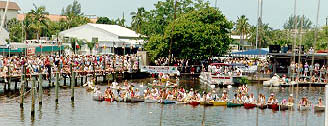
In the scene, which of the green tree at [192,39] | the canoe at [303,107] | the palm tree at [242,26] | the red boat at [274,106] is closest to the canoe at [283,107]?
the red boat at [274,106]

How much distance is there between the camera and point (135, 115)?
5122 cm

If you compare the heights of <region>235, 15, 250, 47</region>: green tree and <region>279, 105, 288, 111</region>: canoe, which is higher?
<region>235, 15, 250, 47</region>: green tree

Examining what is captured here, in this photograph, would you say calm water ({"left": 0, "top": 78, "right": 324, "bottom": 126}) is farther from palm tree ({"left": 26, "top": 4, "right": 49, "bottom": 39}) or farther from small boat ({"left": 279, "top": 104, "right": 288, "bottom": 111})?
palm tree ({"left": 26, "top": 4, "right": 49, "bottom": 39})

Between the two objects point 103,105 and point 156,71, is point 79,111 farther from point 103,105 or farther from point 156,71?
point 156,71

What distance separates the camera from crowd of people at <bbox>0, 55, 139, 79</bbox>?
210 feet

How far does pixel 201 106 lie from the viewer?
5519 cm

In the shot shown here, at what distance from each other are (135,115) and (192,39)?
3983cm

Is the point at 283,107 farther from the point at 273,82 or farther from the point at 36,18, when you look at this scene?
the point at 36,18

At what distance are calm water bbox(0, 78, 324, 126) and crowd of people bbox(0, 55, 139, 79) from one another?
237 inches

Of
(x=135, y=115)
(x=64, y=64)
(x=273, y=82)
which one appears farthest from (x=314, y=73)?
(x=135, y=115)

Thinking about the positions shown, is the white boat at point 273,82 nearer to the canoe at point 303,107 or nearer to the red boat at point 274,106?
the canoe at point 303,107

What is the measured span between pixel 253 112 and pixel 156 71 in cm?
3388

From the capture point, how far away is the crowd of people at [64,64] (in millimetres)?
64125

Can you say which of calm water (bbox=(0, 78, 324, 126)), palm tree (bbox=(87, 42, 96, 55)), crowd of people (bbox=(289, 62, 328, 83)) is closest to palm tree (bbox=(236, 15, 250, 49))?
palm tree (bbox=(87, 42, 96, 55))
